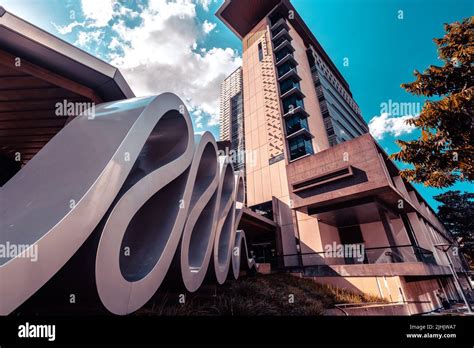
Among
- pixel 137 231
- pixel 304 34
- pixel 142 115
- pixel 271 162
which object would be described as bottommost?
pixel 137 231

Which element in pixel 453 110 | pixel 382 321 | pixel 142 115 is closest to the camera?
pixel 382 321

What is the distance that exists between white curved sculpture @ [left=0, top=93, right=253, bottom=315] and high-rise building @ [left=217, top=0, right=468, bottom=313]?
11789 millimetres

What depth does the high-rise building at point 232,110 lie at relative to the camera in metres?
50.4

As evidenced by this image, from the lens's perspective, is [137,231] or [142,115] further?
[137,231]

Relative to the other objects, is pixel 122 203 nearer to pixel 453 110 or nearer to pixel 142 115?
pixel 142 115

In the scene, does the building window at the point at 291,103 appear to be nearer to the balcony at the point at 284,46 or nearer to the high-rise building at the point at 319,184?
the high-rise building at the point at 319,184

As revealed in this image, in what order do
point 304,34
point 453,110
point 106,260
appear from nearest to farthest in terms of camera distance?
1. point 106,260
2. point 453,110
3. point 304,34

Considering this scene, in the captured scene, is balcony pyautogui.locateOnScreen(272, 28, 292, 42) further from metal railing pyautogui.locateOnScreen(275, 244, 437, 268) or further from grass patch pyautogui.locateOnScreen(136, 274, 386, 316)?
grass patch pyautogui.locateOnScreen(136, 274, 386, 316)

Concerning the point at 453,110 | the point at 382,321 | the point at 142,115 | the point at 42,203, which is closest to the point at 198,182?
the point at 142,115

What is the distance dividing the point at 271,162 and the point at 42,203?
70.9 ft

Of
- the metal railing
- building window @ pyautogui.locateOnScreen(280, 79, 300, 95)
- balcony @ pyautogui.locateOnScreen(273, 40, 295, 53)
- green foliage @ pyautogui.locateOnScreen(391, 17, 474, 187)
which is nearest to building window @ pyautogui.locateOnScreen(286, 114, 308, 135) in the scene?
building window @ pyautogui.locateOnScreen(280, 79, 300, 95)

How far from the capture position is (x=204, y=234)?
27.4 feet

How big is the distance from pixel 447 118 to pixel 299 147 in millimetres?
16146

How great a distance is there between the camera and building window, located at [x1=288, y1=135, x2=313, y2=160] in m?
23.9
